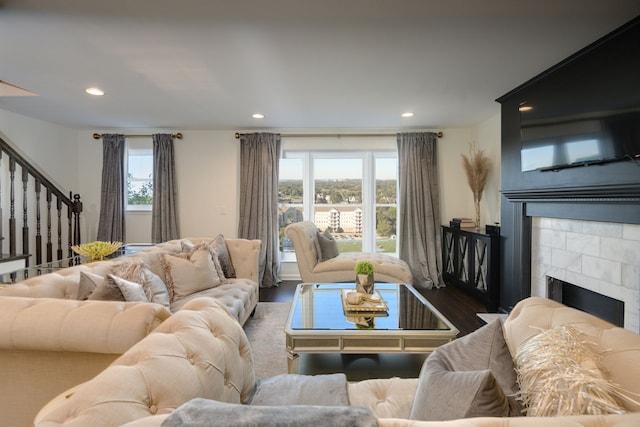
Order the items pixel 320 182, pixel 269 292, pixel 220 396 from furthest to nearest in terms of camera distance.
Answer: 1. pixel 320 182
2. pixel 269 292
3. pixel 220 396

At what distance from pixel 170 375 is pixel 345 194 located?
4444 millimetres

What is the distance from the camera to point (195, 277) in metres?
2.74

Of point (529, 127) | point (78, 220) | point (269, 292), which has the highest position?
point (529, 127)

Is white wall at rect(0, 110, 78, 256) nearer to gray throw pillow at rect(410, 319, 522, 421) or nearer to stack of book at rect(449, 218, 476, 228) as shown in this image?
gray throw pillow at rect(410, 319, 522, 421)

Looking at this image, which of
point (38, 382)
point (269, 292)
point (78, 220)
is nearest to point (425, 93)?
point (269, 292)

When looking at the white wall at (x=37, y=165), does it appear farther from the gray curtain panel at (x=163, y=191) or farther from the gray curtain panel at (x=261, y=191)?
the gray curtain panel at (x=261, y=191)

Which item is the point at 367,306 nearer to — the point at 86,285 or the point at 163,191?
the point at 86,285

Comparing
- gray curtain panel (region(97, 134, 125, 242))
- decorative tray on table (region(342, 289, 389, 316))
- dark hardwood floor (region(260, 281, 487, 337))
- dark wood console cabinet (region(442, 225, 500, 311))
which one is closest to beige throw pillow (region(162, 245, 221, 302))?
decorative tray on table (region(342, 289, 389, 316))

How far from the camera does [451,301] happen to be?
3.97 metres

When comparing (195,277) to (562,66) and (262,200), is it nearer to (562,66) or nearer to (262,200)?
(262,200)

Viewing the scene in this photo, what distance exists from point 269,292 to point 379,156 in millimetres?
2605

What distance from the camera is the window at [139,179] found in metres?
5.08

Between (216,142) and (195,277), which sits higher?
(216,142)

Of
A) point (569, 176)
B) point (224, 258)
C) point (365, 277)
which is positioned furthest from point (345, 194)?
point (569, 176)
